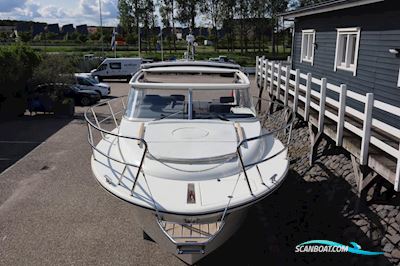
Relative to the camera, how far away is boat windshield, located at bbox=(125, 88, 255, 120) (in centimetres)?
681

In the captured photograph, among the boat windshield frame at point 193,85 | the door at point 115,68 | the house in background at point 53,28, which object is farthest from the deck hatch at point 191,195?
the house in background at point 53,28

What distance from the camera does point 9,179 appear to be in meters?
9.16

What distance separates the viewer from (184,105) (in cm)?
689

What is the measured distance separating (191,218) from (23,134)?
34.8 feet

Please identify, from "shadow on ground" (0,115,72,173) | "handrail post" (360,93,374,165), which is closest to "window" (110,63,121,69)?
"shadow on ground" (0,115,72,173)

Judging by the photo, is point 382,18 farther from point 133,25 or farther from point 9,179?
point 133,25

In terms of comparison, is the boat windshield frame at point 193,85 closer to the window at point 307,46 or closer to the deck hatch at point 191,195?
the deck hatch at point 191,195

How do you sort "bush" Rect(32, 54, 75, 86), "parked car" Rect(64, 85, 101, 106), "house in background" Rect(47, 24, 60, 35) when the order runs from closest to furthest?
"bush" Rect(32, 54, 75, 86), "parked car" Rect(64, 85, 101, 106), "house in background" Rect(47, 24, 60, 35)

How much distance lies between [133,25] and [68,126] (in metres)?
40.6

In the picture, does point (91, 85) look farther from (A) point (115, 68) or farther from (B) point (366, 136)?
(B) point (366, 136)

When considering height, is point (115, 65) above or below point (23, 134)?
above

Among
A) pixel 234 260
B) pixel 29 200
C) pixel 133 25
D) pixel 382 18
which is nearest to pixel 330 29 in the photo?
pixel 382 18

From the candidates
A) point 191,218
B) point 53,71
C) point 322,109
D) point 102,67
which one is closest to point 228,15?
point 102,67

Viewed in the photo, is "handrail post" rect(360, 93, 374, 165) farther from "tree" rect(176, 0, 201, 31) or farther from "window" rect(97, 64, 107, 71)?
"tree" rect(176, 0, 201, 31)
